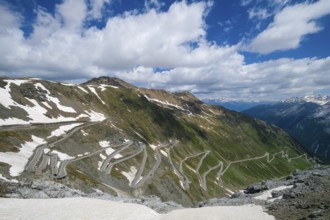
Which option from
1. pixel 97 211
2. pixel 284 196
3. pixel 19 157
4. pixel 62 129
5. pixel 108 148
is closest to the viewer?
pixel 97 211

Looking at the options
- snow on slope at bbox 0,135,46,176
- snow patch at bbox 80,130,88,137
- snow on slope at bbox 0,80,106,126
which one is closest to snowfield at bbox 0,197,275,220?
snow on slope at bbox 0,135,46,176

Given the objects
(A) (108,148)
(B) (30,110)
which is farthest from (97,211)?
(B) (30,110)

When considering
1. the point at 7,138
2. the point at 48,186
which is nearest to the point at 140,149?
the point at 7,138

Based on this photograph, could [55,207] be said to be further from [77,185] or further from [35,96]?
[35,96]

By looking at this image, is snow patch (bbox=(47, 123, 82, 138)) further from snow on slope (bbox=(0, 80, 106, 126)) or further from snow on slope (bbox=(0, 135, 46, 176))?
snow on slope (bbox=(0, 135, 46, 176))

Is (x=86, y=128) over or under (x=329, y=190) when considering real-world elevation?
over

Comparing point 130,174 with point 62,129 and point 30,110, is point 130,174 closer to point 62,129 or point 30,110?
point 62,129
